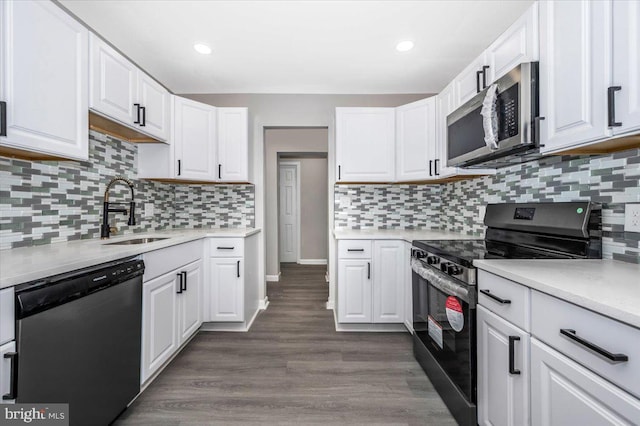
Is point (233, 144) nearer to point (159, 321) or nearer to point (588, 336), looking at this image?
point (159, 321)

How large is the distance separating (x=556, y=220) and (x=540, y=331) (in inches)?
31.5

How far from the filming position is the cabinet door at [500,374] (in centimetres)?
106

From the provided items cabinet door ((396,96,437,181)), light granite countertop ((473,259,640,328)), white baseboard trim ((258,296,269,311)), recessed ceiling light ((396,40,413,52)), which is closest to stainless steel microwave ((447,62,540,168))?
light granite countertop ((473,259,640,328))

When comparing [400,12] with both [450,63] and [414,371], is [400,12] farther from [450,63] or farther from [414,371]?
[414,371]

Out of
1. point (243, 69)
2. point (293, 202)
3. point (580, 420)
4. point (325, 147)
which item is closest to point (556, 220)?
point (580, 420)

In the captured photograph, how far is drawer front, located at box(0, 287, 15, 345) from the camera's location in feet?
3.05

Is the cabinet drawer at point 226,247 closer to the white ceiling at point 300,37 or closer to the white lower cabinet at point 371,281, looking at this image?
the white lower cabinet at point 371,281

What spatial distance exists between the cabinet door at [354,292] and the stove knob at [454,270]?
1110 millimetres

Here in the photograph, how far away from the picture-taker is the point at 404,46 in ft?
7.67

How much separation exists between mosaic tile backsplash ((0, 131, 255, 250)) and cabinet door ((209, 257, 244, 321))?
2.56 ft

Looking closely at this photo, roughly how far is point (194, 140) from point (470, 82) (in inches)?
93.9

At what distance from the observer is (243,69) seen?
9.02 feet

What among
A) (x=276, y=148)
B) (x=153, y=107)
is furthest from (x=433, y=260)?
(x=276, y=148)

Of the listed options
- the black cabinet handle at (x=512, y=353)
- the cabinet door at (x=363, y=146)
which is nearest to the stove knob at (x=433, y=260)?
the black cabinet handle at (x=512, y=353)
